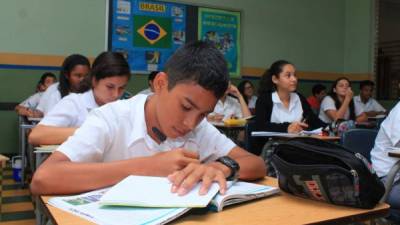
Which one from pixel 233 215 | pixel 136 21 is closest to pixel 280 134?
pixel 233 215

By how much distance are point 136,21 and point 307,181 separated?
211 inches

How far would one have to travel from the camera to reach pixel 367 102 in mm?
6684

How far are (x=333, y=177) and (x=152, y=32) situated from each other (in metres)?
5.46

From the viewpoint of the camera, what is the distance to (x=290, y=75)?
3588 mm

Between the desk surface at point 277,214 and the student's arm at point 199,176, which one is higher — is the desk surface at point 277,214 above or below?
below

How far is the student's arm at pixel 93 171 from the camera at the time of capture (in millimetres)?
952

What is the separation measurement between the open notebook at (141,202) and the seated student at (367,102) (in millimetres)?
6142

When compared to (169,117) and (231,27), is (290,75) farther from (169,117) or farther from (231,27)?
(231,27)

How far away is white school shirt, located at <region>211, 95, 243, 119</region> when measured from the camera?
5.13 meters

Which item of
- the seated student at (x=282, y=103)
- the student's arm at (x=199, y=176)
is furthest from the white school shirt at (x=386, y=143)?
the student's arm at (x=199, y=176)

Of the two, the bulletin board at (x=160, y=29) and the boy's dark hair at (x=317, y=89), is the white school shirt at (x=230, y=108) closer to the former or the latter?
the bulletin board at (x=160, y=29)

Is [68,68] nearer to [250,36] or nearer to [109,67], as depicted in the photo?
[109,67]

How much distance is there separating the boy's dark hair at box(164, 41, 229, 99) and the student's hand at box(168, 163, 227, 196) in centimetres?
21

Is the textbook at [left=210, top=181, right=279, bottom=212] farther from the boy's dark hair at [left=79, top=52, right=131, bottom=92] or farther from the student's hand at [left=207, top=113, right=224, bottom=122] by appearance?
the student's hand at [left=207, top=113, right=224, bottom=122]
